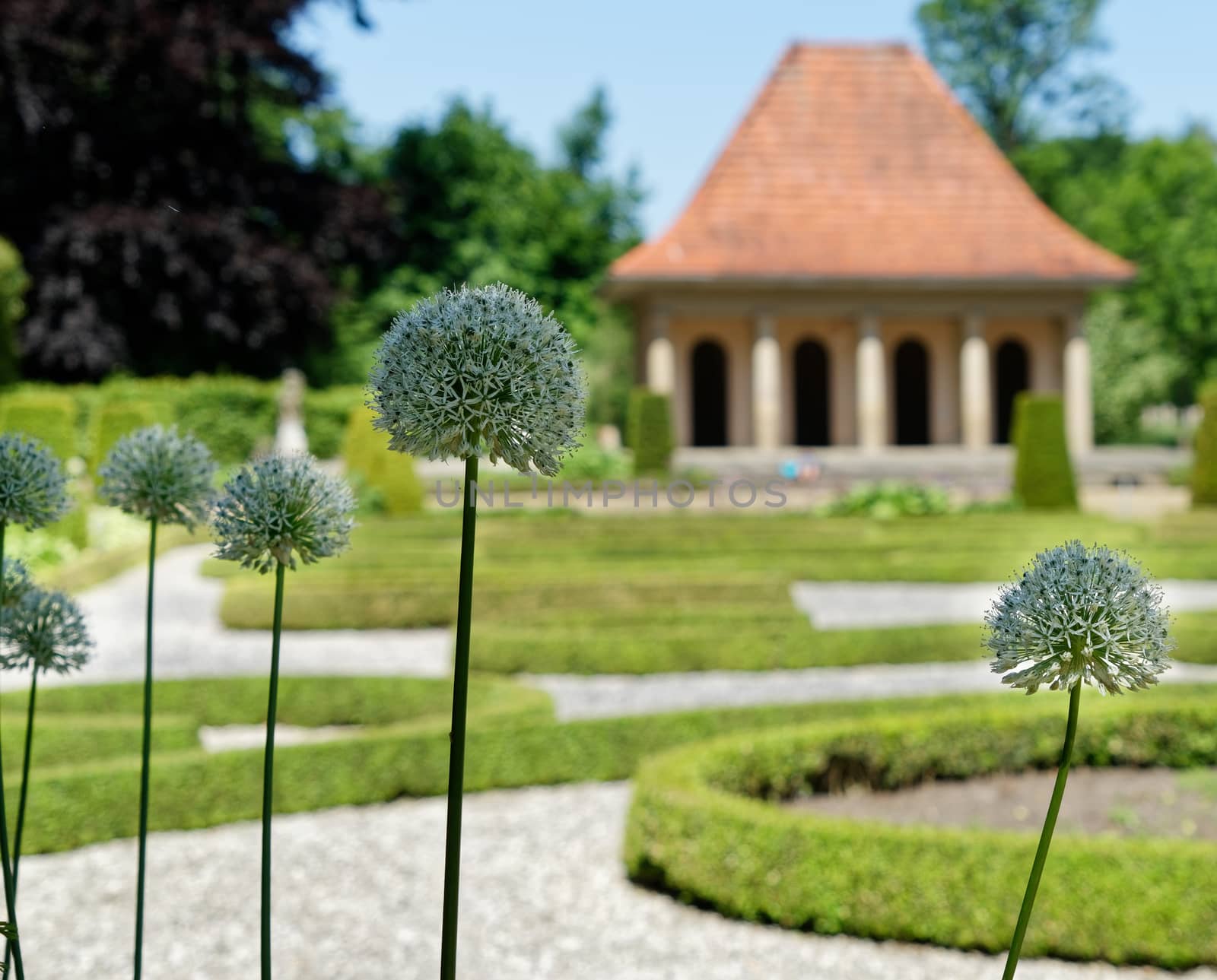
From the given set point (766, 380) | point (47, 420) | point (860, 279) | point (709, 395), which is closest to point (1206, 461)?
point (860, 279)

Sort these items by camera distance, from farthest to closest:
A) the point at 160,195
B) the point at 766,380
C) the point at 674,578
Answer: the point at 766,380 → the point at 160,195 → the point at 674,578

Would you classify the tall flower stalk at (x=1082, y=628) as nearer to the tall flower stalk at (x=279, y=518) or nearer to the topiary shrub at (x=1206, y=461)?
the tall flower stalk at (x=279, y=518)

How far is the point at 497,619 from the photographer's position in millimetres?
10977

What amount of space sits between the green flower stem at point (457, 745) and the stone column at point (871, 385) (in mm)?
26863

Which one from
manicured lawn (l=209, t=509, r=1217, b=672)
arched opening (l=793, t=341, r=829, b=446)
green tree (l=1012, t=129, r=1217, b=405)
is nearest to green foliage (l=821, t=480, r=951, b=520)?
manicured lawn (l=209, t=509, r=1217, b=672)

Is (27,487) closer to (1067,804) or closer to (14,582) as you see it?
(14,582)

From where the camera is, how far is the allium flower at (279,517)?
77.7 inches

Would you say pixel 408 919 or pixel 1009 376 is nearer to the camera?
pixel 408 919

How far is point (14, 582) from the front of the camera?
7.20 feet

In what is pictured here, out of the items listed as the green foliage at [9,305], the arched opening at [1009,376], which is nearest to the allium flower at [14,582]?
the green foliage at [9,305]

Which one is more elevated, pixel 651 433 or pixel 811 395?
pixel 811 395

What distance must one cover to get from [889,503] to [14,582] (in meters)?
17.4

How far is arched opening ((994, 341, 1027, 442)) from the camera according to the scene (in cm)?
2975

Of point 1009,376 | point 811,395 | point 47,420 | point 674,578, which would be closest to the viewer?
point 674,578
